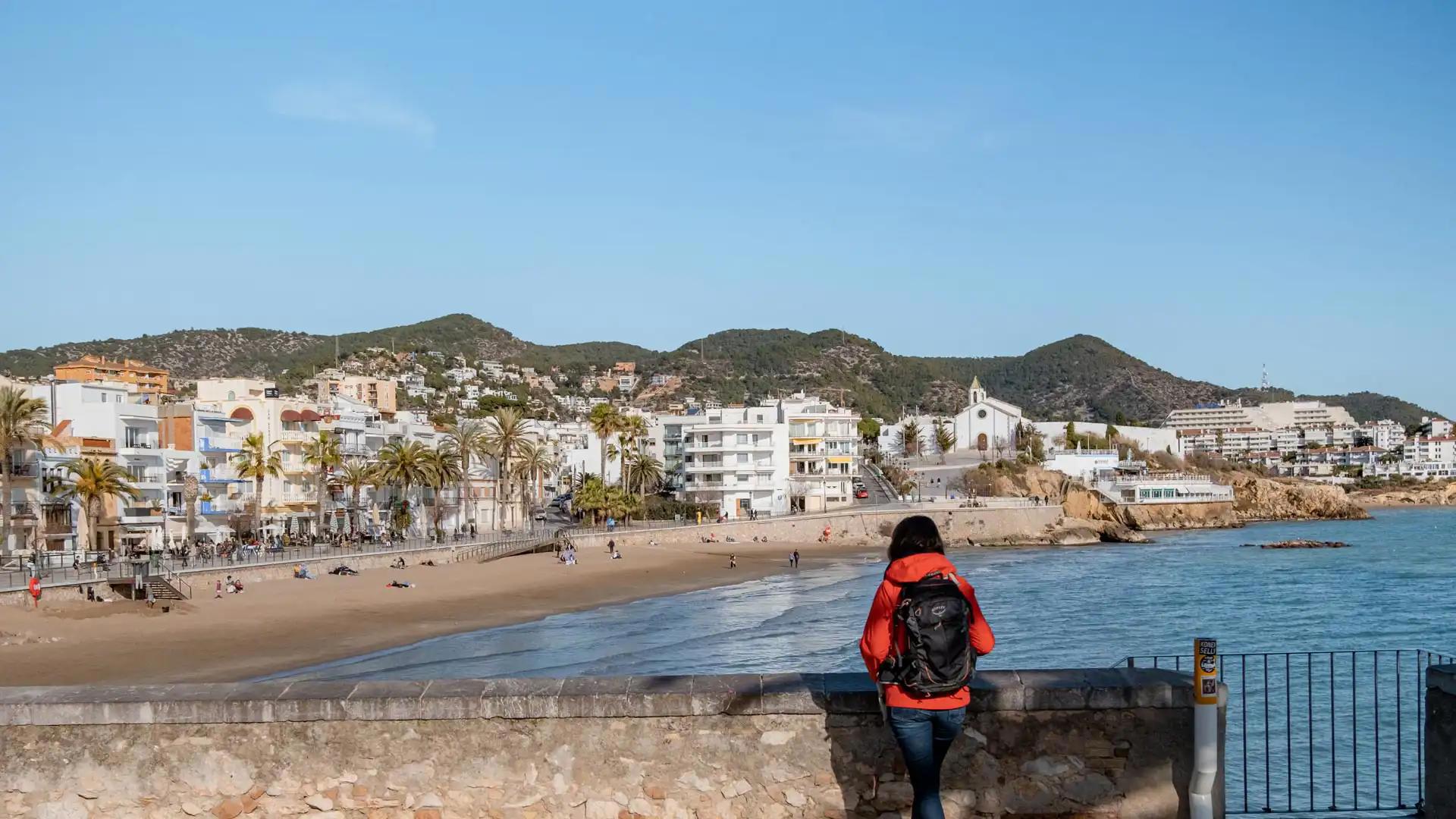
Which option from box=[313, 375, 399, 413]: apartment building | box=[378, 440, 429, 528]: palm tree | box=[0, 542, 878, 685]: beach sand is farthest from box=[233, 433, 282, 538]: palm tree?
box=[313, 375, 399, 413]: apartment building

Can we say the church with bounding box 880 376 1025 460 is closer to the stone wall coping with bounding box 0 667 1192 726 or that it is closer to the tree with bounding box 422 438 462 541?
the tree with bounding box 422 438 462 541

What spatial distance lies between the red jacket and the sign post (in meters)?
1.30

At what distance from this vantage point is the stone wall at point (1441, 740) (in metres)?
7.48

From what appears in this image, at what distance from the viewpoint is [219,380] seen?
233 feet

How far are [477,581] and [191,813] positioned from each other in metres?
42.6

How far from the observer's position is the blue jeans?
6.64 meters

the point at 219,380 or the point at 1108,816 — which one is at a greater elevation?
the point at 219,380

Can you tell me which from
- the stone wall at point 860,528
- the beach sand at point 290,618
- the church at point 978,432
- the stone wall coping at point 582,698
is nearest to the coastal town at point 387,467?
the church at point 978,432

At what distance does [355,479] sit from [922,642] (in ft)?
212

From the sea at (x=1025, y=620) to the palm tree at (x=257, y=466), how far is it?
74.7ft

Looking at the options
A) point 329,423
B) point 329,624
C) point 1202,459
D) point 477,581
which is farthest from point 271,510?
point 1202,459

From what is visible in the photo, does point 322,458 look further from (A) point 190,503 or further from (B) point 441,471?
(B) point 441,471

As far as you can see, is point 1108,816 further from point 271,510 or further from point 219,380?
point 219,380

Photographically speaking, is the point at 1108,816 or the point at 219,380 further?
the point at 219,380
